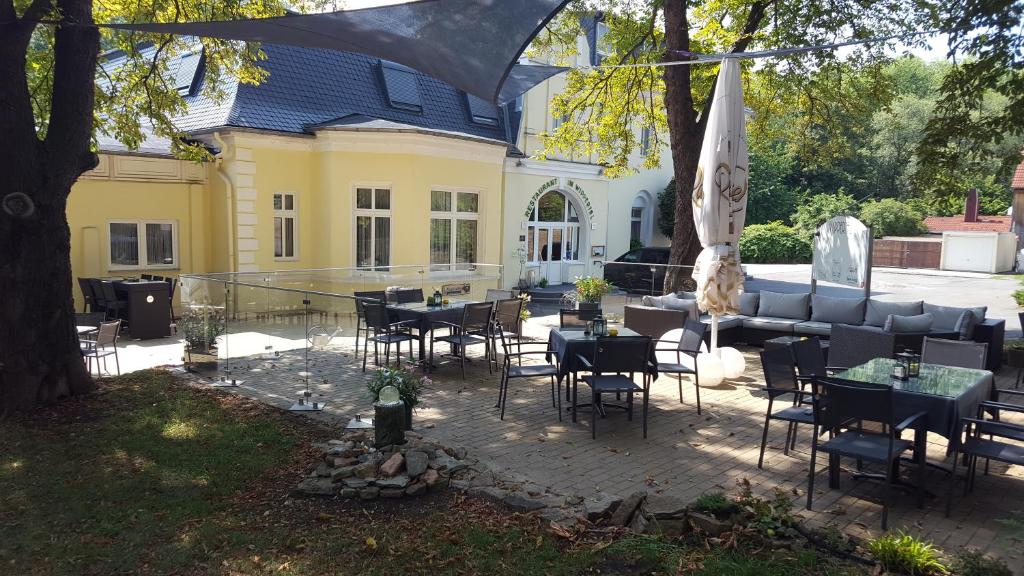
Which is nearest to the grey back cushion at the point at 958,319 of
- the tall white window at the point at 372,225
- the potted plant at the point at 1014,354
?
the potted plant at the point at 1014,354

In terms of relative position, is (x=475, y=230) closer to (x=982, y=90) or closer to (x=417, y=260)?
(x=417, y=260)

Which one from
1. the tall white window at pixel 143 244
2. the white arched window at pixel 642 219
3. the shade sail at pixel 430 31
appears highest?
the shade sail at pixel 430 31

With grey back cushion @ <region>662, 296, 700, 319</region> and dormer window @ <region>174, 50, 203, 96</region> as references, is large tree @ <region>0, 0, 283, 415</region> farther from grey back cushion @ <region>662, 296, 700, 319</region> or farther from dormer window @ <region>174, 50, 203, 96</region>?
dormer window @ <region>174, 50, 203, 96</region>

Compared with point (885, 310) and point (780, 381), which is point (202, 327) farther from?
point (885, 310)

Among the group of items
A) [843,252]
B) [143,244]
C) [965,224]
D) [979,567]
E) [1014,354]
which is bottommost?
[979,567]

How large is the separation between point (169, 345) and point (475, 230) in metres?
7.92

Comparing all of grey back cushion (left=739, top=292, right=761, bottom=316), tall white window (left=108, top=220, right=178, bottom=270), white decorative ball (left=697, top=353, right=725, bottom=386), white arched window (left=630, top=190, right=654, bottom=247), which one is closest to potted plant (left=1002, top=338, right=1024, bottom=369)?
grey back cushion (left=739, top=292, right=761, bottom=316)

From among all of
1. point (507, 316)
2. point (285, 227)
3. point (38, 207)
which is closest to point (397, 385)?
point (507, 316)

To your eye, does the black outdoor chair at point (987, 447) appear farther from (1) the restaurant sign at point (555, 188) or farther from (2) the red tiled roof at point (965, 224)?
(2) the red tiled roof at point (965, 224)

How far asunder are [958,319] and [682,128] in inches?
206

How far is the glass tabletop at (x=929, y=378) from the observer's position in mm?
5145

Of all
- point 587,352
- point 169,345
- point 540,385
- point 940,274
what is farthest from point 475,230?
point 940,274

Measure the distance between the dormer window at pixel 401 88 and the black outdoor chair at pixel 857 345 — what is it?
12.3 meters

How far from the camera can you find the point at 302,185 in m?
15.1
